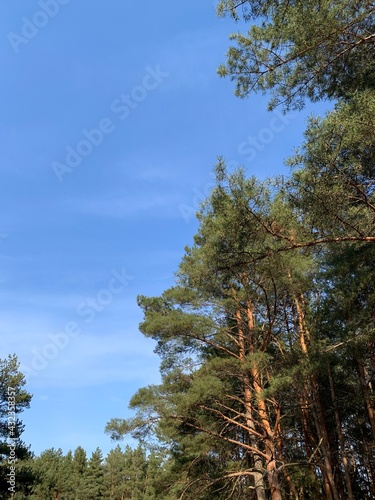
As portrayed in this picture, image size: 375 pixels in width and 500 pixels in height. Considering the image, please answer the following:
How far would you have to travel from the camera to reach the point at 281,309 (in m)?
13.2

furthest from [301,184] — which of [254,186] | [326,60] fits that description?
[326,60]

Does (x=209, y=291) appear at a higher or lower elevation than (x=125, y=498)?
higher

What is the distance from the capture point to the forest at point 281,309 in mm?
5496

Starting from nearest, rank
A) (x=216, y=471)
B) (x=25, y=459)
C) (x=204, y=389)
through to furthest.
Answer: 1. (x=204, y=389)
2. (x=216, y=471)
3. (x=25, y=459)

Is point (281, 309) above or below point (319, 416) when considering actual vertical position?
above

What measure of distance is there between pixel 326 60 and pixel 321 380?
446 inches

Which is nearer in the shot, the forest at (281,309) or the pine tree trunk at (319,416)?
the forest at (281,309)

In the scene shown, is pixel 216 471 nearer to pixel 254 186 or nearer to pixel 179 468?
pixel 179 468

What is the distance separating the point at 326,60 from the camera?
224 inches

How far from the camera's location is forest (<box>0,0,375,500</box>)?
550cm

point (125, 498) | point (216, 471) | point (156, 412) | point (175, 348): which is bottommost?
point (125, 498)

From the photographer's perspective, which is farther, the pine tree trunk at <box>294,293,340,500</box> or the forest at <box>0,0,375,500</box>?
the pine tree trunk at <box>294,293,340,500</box>

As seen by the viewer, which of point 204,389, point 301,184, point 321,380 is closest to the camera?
point 301,184

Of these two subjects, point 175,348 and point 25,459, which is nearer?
point 175,348
